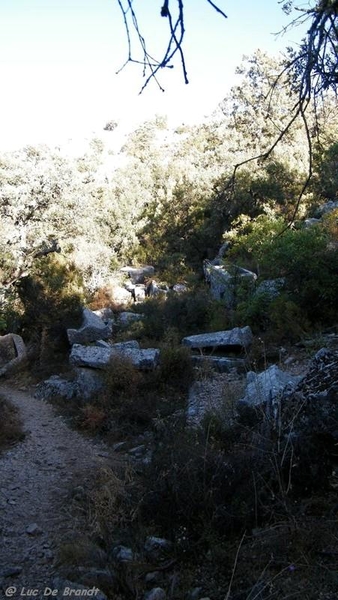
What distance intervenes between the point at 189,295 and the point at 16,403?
5.95m

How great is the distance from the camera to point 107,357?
8773mm

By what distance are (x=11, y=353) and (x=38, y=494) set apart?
7057 mm

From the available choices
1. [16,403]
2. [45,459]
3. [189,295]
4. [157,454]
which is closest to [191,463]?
[157,454]

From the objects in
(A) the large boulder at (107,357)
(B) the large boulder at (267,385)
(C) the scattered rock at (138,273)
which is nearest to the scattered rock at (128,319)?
(A) the large boulder at (107,357)

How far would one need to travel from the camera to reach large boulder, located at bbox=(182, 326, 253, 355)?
912 cm

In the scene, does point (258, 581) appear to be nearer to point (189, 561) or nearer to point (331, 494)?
point (189, 561)

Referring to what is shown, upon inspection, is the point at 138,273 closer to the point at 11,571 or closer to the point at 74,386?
the point at 74,386

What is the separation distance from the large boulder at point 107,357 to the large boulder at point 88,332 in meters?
1.96

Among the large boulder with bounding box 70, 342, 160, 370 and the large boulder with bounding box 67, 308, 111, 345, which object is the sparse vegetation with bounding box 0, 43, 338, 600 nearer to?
the large boulder with bounding box 70, 342, 160, 370

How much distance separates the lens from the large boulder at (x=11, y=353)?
11.4 metres

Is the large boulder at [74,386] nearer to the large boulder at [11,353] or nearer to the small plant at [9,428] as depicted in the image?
the small plant at [9,428]

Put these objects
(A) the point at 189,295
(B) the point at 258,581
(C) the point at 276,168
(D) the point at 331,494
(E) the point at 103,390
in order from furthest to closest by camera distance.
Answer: (C) the point at 276,168, (A) the point at 189,295, (E) the point at 103,390, (D) the point at 331,494, (B) the point at 258,581

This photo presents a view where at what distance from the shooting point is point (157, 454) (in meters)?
4.43

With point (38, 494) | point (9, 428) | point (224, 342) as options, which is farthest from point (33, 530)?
point (224, 342)
